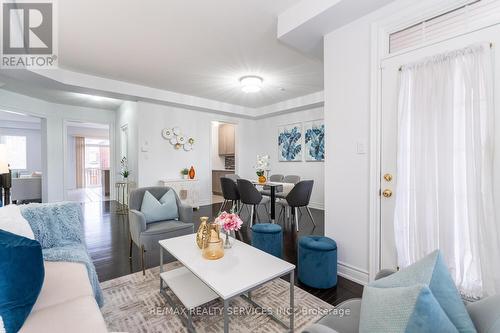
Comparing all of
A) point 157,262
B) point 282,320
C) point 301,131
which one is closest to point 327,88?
point 282,320

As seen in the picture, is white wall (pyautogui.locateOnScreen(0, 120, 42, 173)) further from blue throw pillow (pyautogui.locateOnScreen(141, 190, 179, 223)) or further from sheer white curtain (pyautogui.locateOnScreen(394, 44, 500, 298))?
sheer white curtain (pyautogui.locateOnScreen(394, 44, 500, 298))

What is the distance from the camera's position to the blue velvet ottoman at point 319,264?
6.73 feet

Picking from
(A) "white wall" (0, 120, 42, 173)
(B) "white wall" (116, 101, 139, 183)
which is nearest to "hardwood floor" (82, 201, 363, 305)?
(B) "white wall" (116, 101, 139, 183)

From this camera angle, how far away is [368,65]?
83.0 inches

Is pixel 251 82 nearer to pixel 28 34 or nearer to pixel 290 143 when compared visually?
pixel 290 143

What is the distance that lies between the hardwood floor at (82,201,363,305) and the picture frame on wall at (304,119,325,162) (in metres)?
1.25

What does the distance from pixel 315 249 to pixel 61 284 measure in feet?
5.96

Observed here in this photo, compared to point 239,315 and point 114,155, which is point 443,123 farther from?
point 114,155

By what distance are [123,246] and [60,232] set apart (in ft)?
4.22

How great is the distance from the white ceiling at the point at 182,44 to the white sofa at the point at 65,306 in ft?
7.57

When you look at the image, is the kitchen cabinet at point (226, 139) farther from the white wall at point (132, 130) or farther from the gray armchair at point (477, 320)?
the gray armchair at point (477, 320)

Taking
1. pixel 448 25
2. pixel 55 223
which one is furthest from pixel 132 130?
pixel 448 25

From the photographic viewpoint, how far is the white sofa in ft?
3.33

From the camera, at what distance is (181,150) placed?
5.45m
